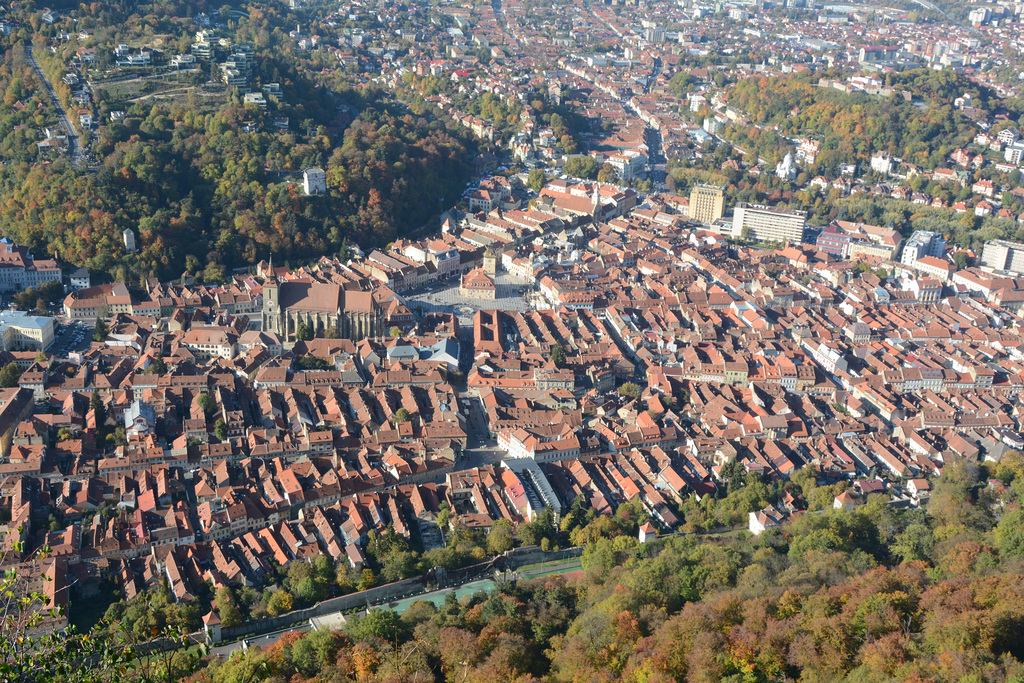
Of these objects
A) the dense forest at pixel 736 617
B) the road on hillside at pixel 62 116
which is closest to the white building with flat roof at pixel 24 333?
the road on hillside at pixel 62 116

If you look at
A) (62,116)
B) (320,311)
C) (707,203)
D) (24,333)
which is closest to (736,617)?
(320,311)

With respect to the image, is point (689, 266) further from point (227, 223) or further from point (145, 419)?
point (145, 419)

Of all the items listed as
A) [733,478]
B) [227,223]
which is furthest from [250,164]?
[733,478]

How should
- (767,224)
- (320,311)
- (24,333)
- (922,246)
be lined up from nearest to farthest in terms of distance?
(24,333)
(320,311)
(922,246)
(767,224)

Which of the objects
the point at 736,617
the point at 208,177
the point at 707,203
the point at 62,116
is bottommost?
the point at 707,203

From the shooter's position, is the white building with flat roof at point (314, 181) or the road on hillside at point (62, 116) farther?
the white building with flat roof at point (314, 181)

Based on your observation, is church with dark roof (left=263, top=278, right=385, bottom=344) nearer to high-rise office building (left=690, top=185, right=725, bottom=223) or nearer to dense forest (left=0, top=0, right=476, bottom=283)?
dense forest (left=0, top=0, right=476, bottom=283)

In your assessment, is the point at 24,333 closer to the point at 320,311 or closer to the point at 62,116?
the point at 320,311

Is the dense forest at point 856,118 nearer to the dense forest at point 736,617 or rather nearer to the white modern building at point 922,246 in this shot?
the white modern building at point 922,246
